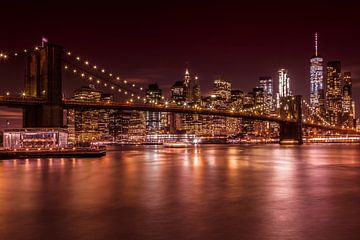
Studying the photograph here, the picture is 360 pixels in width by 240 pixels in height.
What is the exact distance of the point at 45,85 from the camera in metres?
44.5

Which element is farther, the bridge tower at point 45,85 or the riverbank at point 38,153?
the bridge tower at point 45,85

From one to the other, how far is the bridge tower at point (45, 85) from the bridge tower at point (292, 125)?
45970 mm

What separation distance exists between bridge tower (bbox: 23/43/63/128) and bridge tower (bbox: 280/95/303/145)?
46.0 m

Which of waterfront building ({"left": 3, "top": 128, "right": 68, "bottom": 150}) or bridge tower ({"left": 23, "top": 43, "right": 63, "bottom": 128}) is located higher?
bridge tower ({"left": 23, "top": 43, "right": 63, "bottom": 128})

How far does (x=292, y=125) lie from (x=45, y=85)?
50.7 meters

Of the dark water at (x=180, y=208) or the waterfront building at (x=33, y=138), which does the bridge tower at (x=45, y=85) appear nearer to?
the waterfront building at (x=33, y=138)

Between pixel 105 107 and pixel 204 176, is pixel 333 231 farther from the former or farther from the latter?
pixel 105 107

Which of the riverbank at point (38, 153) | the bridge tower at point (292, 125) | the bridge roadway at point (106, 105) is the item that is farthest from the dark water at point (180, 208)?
the bridge tower at point (292, 125)

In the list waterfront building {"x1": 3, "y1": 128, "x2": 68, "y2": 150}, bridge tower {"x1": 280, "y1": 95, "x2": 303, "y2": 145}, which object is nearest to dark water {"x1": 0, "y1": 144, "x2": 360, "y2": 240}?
waterfront building {"x1": 3, "y1": 128, "x2": 68, "y2": 150}

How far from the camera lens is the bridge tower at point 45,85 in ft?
141

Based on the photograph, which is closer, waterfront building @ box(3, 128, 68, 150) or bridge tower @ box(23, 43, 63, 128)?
waterfront building @ box(3, 128, 68, 150)

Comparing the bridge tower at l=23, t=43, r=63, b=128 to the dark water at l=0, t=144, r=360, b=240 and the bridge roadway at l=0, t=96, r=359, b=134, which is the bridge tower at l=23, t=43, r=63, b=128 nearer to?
the bridge roadway at l=0, t=96, r=359, b=134

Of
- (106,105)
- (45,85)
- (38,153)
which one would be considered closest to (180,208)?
(38,153)

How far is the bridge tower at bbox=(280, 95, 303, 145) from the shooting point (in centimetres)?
8256
